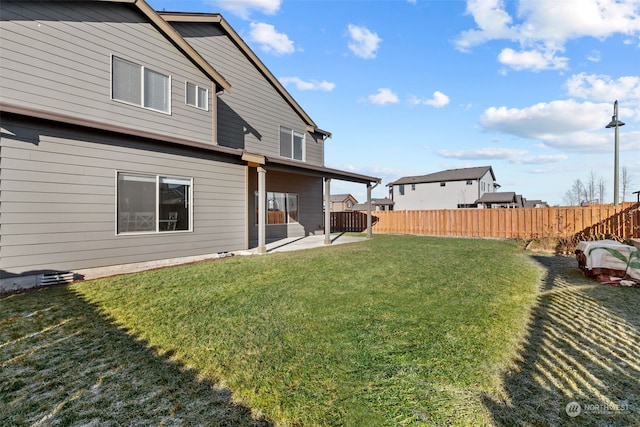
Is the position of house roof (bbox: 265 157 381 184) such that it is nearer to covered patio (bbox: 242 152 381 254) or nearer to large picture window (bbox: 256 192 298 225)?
covered patio (bbox: 242 152 381 254)

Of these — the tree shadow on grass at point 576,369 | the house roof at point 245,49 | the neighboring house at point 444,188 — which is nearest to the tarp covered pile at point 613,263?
the tree shadow on grass at point 576,369

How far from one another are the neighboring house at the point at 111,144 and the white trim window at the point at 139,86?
27 mm

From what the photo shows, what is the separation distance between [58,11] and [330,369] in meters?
9.06

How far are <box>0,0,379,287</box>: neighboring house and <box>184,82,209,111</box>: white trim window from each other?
0.04 meters

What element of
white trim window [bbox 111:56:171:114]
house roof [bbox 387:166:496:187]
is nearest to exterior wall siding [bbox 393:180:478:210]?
house roof [bbox 387:166:496:187]

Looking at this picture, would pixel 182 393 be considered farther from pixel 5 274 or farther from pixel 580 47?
pixel 580 47

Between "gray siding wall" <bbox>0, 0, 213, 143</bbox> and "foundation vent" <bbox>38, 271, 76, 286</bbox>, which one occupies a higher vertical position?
"gray siding wall" <bbox>0, 0, 213, 143</bbox>

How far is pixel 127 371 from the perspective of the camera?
8.55 feet

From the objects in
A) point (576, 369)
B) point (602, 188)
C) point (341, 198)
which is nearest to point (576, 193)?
point (602, 188)

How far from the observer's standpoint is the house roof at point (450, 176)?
36719 millimetres

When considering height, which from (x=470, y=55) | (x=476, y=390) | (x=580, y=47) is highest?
(x=470, y=55)

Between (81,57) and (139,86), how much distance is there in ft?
4.05

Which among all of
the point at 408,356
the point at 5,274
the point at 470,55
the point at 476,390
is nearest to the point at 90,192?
the point at 5,274

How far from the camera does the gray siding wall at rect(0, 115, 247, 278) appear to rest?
17.3ft
